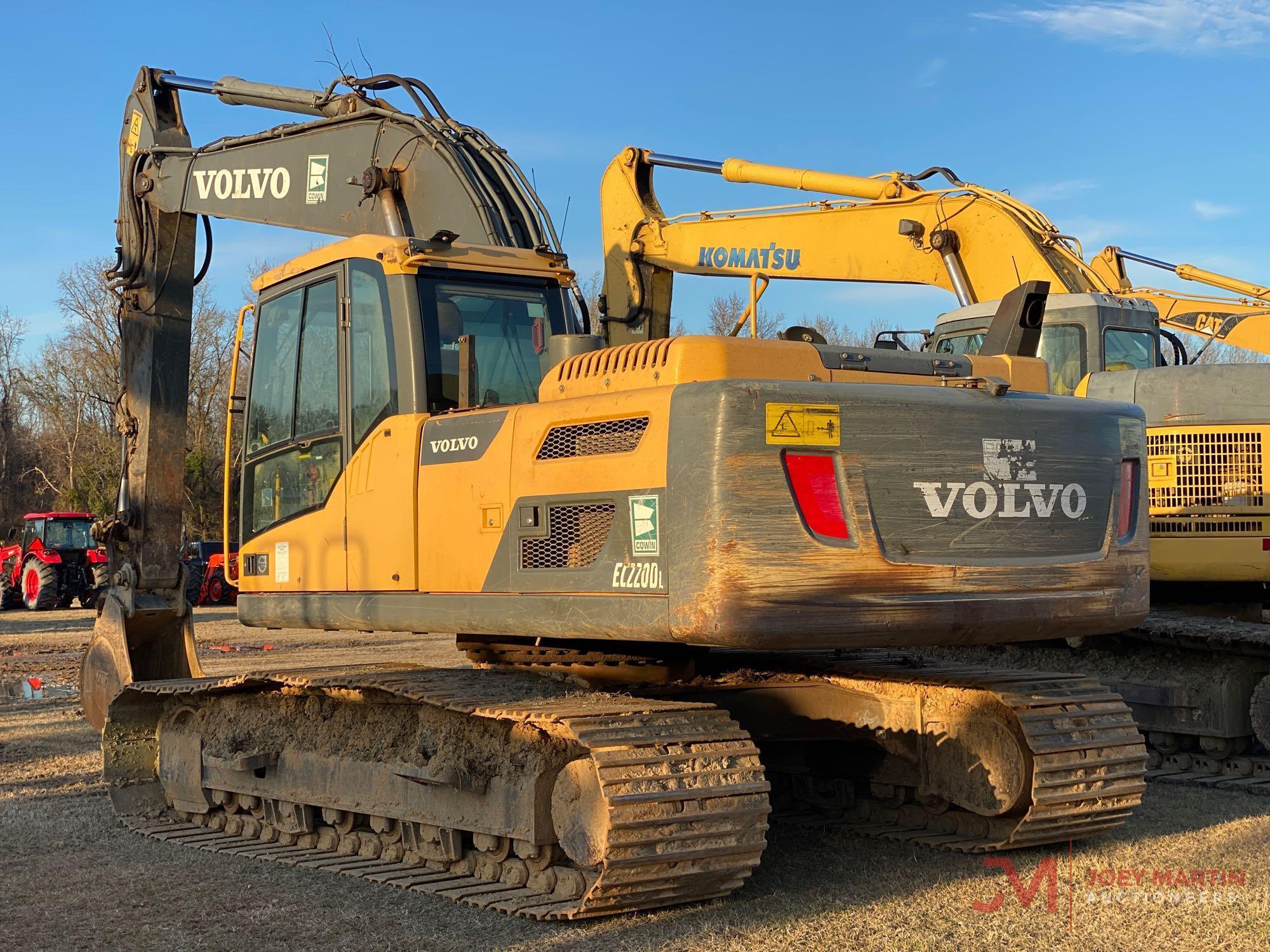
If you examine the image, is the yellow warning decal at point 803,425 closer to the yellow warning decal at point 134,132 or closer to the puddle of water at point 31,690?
the yellow warning decal at point 134,132

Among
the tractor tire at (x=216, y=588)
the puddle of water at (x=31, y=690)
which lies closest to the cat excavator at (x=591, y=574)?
the puddle of water at (x=31, y=690)

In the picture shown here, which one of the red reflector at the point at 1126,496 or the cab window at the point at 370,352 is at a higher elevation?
the cab window at the point at 370,352

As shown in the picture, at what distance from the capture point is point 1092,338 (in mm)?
11148

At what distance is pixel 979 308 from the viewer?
11695 mm

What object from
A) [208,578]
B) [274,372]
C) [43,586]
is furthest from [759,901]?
[208,578]

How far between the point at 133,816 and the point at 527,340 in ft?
11.5

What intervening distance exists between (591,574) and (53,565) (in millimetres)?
26035

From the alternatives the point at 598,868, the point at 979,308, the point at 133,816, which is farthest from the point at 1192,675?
the point at 133,816

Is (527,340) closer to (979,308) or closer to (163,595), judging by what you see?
(163,595)

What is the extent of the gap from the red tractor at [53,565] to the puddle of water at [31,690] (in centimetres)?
1468

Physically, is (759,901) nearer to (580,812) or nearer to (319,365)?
(580,812)

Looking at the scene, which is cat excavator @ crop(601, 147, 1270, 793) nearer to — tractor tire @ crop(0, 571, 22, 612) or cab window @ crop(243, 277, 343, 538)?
cab window @ crop(243, 277, 343, 538)

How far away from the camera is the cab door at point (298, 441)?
269 inches

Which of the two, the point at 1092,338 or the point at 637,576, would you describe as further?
the point at 1092,338
